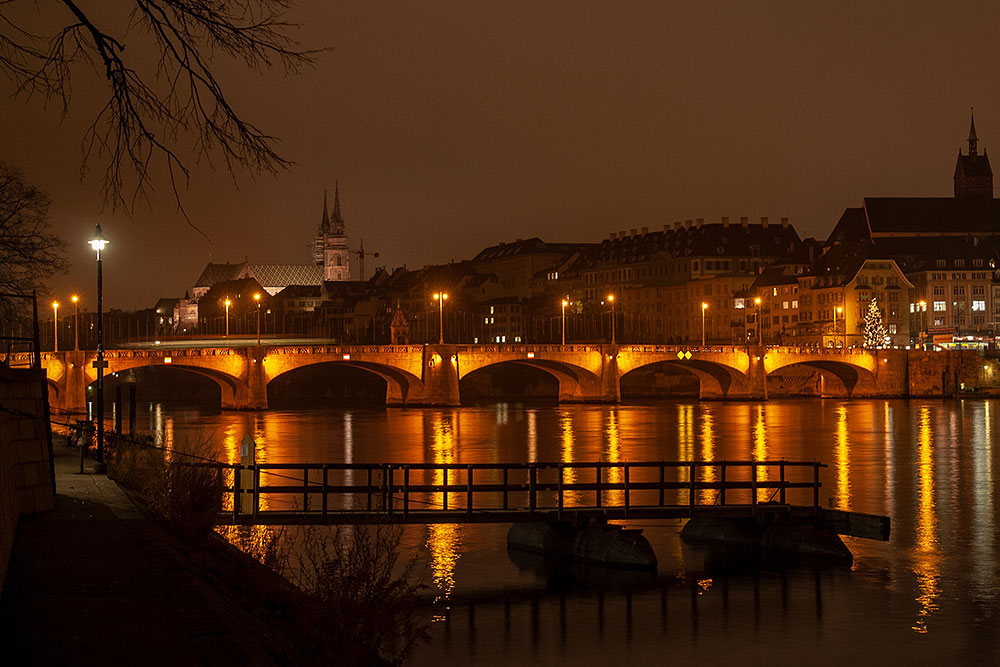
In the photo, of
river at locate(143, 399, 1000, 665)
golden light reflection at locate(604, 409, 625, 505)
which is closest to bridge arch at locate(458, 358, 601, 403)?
golden light reflection at locate(604, 409, 625, 505)

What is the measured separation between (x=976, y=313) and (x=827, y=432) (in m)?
77.7

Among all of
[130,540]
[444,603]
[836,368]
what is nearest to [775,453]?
[444,603]

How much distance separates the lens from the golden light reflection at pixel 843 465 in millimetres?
38812

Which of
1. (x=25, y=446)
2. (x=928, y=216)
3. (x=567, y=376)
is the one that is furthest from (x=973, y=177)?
(x=25, y=446)

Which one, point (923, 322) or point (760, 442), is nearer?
point (760, 442)

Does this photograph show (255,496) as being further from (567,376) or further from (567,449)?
(567,376)

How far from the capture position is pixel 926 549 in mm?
29141

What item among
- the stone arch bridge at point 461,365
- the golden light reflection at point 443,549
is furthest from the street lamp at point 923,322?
the golden light reflection at point 443,549

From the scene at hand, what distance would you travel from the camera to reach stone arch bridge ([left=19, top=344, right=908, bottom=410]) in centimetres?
8156

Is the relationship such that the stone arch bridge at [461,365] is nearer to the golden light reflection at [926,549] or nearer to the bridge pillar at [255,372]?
the bridge pillar at [255,372]

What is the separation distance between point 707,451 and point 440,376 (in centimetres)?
3962

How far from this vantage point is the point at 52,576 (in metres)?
12.9

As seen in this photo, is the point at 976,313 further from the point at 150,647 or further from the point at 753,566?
the point at 150,647

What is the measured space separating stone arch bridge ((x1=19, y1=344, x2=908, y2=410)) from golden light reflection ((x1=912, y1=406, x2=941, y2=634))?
43882 millimetres
